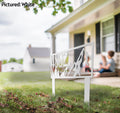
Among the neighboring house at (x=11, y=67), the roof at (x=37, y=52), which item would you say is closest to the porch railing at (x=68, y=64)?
the neighboring house at (x=11, y=67)

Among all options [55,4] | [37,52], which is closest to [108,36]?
[55,4]

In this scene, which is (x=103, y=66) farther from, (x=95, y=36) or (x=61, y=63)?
(x=61, y=63)

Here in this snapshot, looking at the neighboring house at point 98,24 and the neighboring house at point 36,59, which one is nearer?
the neighboring house at point 98,24

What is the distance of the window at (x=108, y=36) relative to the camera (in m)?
8.23

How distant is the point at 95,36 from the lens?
378 inches

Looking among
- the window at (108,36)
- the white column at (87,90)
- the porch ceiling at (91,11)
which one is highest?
the porch ceiling at (91,11)

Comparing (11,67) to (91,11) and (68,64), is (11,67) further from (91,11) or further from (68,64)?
(68,64)

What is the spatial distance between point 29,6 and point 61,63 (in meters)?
1.61

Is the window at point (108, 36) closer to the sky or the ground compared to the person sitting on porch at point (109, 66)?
closer to the sky

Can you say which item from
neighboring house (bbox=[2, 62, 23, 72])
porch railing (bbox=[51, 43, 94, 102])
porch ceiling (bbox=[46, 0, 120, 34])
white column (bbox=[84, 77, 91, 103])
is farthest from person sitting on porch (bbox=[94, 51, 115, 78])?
neighboring house (bbox=[2, 62, 23, 72])

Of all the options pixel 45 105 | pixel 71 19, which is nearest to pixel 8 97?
pixel 45 105

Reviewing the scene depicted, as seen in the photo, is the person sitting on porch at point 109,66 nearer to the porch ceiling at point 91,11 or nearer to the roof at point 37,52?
the porch ceiling at point 91,11

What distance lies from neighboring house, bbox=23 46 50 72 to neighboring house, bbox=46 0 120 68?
17707 mm

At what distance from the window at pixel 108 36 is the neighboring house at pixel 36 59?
19.2 metres
